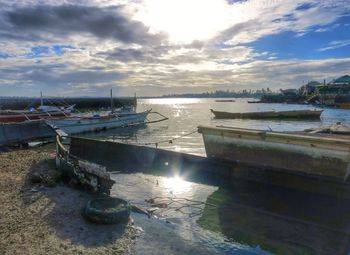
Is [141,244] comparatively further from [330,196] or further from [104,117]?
[104,117]

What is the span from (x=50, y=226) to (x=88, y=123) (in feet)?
96.4

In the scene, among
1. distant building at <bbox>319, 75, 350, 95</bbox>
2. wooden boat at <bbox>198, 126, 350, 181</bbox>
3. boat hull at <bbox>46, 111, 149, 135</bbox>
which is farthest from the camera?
distant building at <bbox>319, 75, 350, 95</bbox>

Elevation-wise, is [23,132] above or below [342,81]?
below

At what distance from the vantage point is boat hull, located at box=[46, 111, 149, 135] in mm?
32306

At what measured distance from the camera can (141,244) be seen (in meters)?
7.52

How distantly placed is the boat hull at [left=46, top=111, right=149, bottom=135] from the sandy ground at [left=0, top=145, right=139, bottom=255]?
19426 mm

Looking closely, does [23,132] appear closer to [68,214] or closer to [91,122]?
[91,122]

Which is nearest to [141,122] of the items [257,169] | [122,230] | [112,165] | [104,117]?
[104,117]

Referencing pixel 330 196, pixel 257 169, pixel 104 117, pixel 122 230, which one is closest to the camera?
pixel 122 230

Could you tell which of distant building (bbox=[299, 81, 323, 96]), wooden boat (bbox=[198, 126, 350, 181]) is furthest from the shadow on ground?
distant building (bbox=[299, 81, 323, 96])

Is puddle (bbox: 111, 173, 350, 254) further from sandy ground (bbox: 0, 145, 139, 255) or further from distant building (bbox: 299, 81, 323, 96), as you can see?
distant building (bbox: 299, 81, 323, 96)

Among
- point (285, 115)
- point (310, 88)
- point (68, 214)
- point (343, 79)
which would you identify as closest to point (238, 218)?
point (68, 214)

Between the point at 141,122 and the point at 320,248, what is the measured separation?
42.2 m

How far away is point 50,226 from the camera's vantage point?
311 inches
